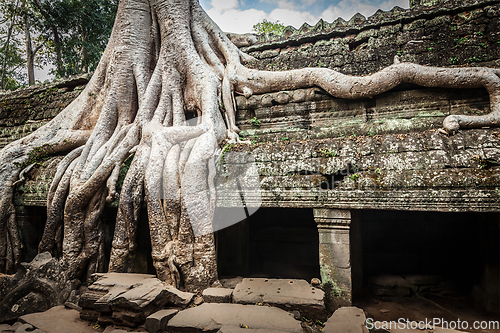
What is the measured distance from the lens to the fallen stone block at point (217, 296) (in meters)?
2.87

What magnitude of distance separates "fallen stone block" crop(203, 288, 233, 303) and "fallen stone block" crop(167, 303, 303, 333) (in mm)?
137

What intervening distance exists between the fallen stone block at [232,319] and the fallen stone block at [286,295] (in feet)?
0.37

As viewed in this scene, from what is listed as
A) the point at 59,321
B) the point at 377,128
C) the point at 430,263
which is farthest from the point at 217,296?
the point at 430,263

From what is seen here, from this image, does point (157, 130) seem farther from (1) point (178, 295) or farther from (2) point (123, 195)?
(1) point (178, 295)

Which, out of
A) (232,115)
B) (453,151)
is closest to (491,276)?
(453,151)

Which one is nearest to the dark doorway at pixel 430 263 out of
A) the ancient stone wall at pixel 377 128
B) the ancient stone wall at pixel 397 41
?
the ancient stone wall at pixel 377 128

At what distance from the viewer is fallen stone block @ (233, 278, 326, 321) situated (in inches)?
106

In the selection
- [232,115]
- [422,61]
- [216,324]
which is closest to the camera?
[216,324]

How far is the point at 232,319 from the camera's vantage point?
2.46 metres

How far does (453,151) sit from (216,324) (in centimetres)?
297

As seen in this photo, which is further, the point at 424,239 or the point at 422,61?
the point at 424,239

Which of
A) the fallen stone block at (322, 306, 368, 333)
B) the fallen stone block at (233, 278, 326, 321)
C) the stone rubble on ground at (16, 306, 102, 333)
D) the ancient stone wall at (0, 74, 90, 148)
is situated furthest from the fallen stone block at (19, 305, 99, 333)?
the ancient stone wall at (0, 74, 90, 148)

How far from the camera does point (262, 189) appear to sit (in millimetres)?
3314

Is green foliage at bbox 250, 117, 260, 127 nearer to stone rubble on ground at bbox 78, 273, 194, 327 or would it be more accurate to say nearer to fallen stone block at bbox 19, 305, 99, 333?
stone rubble on ground at bbox 78, 273, 194, 327
